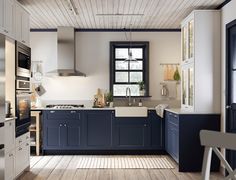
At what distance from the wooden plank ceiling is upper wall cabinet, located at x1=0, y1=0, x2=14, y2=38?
0.78 m

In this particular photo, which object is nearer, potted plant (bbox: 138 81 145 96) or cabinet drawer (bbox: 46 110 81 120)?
cabinet drawer (bbox: 46 110 81 120)

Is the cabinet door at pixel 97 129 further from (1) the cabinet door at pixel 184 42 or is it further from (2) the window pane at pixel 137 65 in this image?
(1) the cabinet door at pixel 184 42

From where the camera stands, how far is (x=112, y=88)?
7.29m

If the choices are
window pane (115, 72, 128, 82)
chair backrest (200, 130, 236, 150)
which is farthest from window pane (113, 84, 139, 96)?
chair backrest (200, 130, 236, 150)

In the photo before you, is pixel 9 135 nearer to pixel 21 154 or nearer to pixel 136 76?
pixel 21 154

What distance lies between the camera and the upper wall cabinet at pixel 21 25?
180 inches

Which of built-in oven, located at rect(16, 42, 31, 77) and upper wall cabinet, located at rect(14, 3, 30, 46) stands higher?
upper wall cabinet, located at rect(14, 3, 30, 46)

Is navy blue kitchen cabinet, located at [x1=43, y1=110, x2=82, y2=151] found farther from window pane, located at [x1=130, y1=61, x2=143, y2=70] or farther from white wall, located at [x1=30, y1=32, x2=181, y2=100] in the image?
window pane, located at [x1=130, y1=61, x2=143, y2=70]

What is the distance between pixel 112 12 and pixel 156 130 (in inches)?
97.9

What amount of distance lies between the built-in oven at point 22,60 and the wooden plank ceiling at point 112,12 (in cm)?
74

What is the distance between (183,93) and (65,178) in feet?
8.77

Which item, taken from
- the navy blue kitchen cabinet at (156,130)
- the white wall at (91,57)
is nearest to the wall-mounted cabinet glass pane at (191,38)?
the navy blue kitchen cabinet at (156,130)

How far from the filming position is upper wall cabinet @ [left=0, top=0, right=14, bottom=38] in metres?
3.93

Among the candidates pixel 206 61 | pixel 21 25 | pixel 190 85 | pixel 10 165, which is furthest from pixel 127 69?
pixel 10 165
